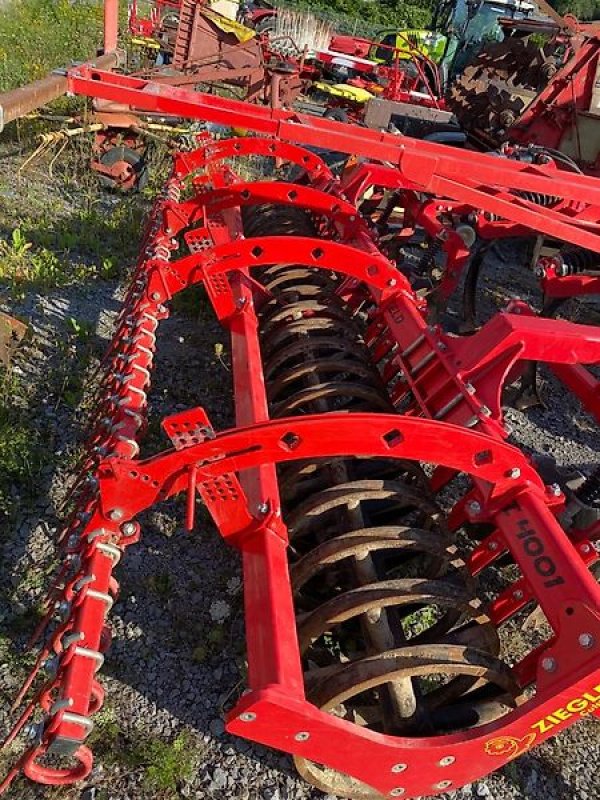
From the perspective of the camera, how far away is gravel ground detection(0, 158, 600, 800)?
8.36 feet

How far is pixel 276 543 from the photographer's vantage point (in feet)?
7.67

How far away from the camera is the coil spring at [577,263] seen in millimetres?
4855

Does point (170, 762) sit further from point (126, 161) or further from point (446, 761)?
point (126, 161)

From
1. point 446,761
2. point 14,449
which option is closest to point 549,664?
point 446,761

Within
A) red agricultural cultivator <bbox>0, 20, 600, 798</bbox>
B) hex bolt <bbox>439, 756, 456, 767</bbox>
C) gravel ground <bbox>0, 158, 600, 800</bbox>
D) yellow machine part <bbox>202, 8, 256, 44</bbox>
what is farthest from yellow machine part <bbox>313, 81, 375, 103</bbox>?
hex bolt <bbox>439, 756, 456, 767</bbox>

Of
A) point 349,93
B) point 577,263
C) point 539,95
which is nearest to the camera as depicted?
point 577,263

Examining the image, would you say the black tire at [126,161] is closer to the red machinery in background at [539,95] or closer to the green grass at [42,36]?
the green grass at [42,36]

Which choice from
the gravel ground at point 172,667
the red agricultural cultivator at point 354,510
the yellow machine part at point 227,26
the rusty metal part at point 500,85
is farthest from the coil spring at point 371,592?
the yellow machine part at point 227,26

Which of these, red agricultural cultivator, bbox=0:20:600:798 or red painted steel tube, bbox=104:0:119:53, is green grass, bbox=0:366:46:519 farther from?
red painted steel tube, bbox=104:0:119:53

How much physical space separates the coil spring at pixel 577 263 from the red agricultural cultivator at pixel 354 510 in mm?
407

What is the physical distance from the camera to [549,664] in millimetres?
2049

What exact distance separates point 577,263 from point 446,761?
12.9 ft

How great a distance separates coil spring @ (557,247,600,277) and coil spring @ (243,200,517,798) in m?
1.92

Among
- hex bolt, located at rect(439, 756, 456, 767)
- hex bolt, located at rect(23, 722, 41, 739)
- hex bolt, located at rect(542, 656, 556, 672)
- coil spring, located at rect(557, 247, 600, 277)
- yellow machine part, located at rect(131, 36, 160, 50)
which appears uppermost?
yellow machine part, located at rect(131, 36, 160, 50)
